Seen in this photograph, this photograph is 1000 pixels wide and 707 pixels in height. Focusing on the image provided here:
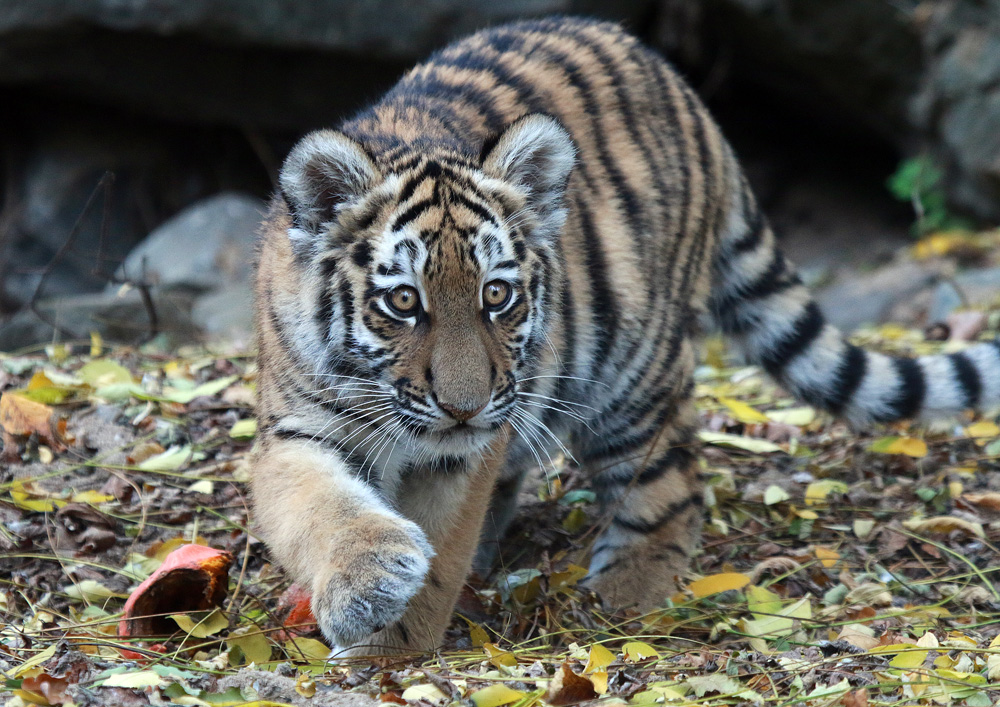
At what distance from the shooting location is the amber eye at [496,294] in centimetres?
233

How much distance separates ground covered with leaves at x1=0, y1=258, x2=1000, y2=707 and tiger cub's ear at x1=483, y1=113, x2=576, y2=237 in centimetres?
101

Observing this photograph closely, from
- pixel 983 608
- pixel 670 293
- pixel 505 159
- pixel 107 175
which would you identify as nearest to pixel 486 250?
pixel 505 159

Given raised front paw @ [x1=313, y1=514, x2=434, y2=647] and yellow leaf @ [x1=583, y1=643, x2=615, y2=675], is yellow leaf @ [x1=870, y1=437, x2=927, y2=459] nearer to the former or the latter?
yellow leaf @ [x1=583, y1=643, x2=615, y2=675]

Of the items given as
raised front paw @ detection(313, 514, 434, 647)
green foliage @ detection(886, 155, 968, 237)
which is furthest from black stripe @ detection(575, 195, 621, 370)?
green foliage @ detection(886, 155, 968, 237)

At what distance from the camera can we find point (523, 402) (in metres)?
2.58

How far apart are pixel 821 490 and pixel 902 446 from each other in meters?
0.41

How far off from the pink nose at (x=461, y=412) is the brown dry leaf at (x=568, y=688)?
56 centimetres

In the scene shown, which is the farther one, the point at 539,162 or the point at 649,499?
the point at 649,499

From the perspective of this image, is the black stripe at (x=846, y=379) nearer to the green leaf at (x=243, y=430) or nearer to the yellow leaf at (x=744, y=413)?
the yellow leaf at (x=744, y=413)

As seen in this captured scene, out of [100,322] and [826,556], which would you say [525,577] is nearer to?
[826,556]

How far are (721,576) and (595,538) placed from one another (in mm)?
409

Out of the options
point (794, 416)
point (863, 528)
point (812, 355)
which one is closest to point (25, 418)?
point (812, 355)

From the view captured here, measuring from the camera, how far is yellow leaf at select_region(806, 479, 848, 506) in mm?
3490

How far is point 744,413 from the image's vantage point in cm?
405
